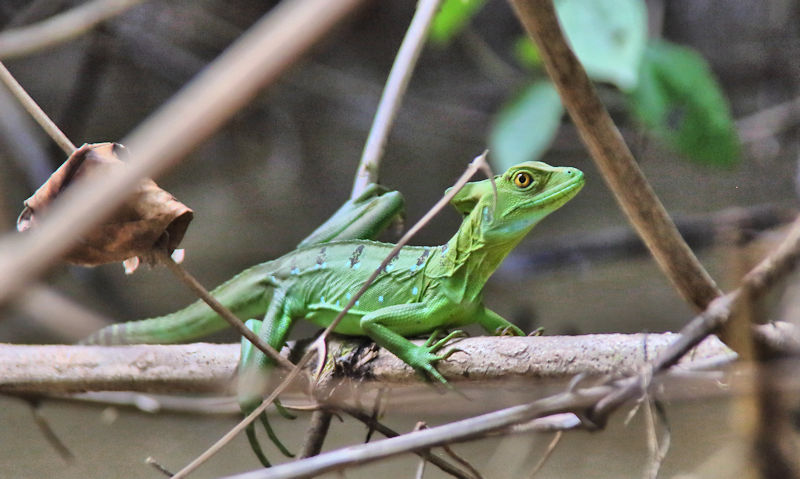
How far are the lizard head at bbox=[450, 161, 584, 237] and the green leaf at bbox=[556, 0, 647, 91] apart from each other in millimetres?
459

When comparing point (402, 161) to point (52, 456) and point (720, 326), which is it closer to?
point (52, 456)

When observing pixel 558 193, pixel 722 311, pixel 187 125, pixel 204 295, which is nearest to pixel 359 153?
pixel 558 193

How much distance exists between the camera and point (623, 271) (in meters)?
4.98

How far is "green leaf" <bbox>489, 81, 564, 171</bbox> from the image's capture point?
3.04 m

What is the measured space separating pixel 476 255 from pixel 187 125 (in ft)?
6.16

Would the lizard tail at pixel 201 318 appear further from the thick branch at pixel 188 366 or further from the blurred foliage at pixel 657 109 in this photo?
the blurred foliage at pixel 657 109

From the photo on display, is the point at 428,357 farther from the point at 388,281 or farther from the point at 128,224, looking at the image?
the point at 128,224

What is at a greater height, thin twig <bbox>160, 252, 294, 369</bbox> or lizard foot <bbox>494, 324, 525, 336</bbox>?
thin twig <bbox>160, 252, 294, 369</bbox>

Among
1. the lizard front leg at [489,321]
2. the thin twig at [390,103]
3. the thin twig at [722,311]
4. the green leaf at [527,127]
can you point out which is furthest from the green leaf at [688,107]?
the thin twig at [722,311]

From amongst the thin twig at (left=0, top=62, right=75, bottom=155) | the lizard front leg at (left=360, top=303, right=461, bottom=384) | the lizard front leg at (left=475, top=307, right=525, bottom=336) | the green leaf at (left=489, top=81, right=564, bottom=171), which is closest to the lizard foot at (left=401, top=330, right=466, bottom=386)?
the lizard front leg at (left=360, top=303, right=461, bottom=384)

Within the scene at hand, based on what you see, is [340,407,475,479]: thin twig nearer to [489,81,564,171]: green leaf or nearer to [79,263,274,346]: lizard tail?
[79,263,274,346]: lizard tail

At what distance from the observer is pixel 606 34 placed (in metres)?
2.45

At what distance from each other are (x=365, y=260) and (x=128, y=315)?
9.25 feet

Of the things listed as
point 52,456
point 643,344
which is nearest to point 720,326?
point 643,344
